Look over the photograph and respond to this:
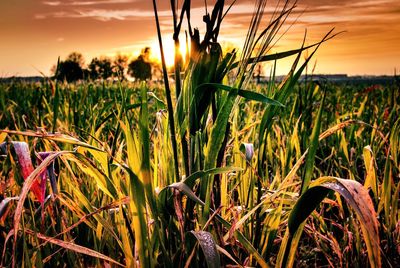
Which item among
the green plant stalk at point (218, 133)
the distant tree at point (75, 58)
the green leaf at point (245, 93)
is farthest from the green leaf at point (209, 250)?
the distant tree at point (75, 58)

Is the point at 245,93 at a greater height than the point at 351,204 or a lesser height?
greater

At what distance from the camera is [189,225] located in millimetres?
914

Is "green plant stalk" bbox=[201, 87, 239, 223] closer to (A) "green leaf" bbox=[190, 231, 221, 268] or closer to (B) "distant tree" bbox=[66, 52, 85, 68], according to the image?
(A) "green leaf" bbox=[190, 231, 221, 268]

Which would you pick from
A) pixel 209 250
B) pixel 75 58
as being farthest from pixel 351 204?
pixel 75 58

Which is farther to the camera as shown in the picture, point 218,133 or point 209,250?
point 218,133

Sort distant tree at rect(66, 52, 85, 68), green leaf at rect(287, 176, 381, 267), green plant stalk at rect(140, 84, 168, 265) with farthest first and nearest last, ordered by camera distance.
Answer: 1. distant tree at rect(66, 52, 85, 68)
2. green plant stalk at rect(140, 84, 168, 265)
3. green leaf at rect(287, 176, 381, 267)

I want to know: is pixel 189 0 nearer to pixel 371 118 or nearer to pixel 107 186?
pixel 107 186

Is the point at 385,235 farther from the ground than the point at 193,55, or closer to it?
closer to it

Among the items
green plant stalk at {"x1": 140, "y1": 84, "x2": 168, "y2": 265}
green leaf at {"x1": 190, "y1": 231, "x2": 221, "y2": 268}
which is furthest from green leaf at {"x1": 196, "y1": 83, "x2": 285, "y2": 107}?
green leaf at {"x1": 190, "y1": 231, "x2": 221, "y2": 268}

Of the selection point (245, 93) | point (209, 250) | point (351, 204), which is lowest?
point (209, 250)

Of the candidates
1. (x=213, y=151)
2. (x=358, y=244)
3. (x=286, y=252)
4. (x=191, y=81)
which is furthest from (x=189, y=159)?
(x=358, y=244)

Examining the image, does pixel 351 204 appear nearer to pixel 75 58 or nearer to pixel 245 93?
pixel 245 93

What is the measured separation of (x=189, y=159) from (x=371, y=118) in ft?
7.61

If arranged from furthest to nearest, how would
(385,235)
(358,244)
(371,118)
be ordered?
1. (371,118)
2. (385,235)
3. (358,244)
